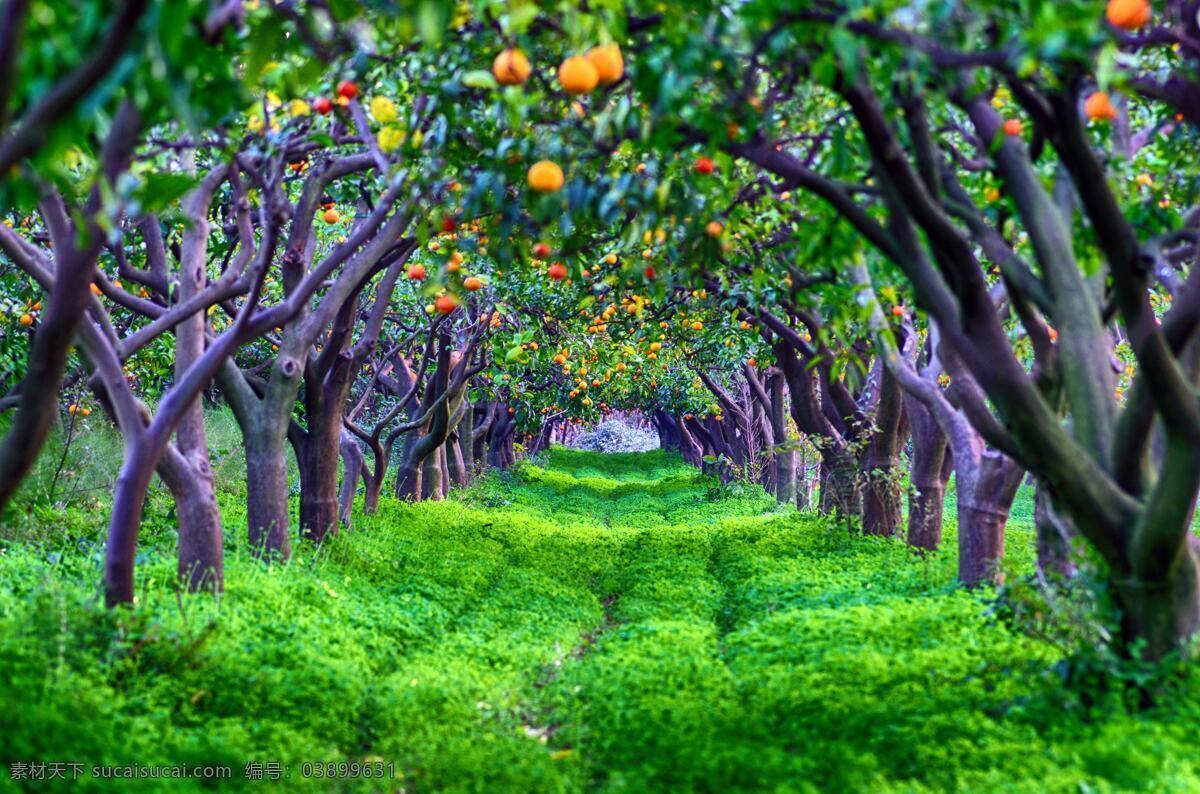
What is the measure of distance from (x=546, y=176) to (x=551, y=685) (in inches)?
143

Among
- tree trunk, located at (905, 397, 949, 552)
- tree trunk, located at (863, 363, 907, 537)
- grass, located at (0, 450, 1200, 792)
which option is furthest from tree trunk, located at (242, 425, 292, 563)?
tree trunk, located at (863, 363, 907, 537)

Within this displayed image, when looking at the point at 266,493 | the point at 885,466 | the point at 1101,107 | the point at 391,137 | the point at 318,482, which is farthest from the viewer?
the point at 885,466

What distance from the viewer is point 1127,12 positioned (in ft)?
11.7

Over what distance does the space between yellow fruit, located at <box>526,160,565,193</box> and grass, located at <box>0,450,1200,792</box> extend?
106 inches

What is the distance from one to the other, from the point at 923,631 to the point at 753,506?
47.1 feet

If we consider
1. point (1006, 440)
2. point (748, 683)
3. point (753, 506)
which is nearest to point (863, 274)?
point (1006, 440)

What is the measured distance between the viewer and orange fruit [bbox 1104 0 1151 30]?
3.56 m

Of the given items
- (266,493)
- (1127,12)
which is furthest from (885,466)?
(1127,12)

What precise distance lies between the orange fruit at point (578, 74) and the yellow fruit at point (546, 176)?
54 centimetres

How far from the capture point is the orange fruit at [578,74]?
12.3 ft

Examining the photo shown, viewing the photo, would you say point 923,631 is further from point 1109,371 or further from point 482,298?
point 482,298

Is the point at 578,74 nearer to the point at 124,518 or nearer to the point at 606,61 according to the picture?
the point at 606,61

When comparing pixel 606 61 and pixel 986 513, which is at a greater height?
pixel 606 61

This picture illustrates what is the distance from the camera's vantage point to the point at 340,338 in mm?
10539
